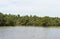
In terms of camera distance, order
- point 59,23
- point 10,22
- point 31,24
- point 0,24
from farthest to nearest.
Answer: point 31,24, point 59,23, point 10,22, point 0,24

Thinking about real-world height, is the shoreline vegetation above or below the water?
below

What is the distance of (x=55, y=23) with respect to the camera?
212ft

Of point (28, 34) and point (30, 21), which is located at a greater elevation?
point (28, 34)

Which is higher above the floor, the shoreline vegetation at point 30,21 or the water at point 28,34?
the water at point 28,34

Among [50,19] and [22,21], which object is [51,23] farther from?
[22,21]

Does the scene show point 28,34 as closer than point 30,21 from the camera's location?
Yes

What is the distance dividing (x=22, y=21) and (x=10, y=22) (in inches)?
504

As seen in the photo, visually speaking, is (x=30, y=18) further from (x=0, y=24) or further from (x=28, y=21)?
(x=0, y=24)

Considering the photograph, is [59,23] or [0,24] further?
[59,23]

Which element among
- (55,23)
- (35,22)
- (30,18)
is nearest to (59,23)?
(55,23)

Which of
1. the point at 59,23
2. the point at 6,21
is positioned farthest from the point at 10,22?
the point at 59,23

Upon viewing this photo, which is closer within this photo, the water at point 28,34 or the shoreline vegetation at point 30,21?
Answer: the water at point 28,34

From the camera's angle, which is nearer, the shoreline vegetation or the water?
the water

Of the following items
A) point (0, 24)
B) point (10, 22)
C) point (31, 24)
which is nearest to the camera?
point (0, 24)
